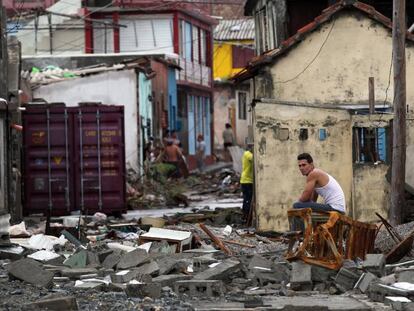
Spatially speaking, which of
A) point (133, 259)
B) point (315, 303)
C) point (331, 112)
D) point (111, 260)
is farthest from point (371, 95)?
point (315, 303)

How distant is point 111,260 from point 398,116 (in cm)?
715

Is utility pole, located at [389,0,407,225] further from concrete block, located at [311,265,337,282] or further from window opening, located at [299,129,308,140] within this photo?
concrete block, located at [311,265,337,282]

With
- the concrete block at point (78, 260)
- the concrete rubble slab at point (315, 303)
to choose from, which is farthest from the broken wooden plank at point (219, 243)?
the concrete rubble slab at point (315, 303)

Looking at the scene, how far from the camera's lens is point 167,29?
53344 millimetres

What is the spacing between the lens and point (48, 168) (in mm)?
27375

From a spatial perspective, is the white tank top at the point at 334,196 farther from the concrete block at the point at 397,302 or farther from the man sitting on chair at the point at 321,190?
the concrete block at the point at 397,302

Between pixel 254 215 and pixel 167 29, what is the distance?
99.8 ft

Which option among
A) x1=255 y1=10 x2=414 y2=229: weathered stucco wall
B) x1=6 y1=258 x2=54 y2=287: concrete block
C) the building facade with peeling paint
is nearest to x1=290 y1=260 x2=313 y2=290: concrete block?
x1=6 y1=258 x2=54 y2=287: concrete block

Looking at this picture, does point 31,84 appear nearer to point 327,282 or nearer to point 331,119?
point 331,119

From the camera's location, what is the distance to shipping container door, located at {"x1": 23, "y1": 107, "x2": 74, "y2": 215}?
27.3 meters

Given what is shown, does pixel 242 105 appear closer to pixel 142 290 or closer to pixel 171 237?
pixel 171 237

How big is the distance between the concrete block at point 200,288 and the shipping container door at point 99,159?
13.6 m

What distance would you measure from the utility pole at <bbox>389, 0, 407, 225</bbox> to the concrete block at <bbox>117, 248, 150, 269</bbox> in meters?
6.81

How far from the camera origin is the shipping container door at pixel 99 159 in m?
27.3
